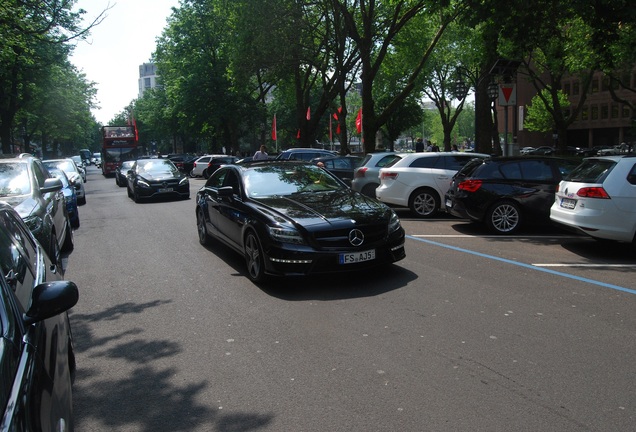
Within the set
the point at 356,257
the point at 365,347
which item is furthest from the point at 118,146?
the point at 365,347

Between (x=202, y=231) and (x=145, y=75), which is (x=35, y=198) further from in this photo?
(x=145, y=75)

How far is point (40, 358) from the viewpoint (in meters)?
2.46

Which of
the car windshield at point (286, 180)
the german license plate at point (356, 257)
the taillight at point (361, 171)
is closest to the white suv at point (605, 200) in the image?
the car windshield at point (286, 180)

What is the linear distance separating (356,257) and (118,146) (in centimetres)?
4329

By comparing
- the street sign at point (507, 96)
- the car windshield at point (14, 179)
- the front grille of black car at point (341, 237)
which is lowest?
the front grille of black car at point (341, 237)

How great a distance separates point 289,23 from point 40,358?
25.5 meters

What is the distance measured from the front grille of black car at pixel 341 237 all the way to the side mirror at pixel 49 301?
4090 millimetres

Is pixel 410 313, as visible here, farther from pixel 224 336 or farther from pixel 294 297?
pixel 224 336

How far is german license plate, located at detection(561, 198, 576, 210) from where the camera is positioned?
8.99m

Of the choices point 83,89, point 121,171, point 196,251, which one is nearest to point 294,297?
point 196,251

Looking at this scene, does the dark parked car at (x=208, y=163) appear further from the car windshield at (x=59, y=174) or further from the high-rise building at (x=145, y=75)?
the high-rise building at (x=145, y=75)

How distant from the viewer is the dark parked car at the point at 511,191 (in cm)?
1112

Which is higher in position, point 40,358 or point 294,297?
point 40,358

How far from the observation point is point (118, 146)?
46312 mm
